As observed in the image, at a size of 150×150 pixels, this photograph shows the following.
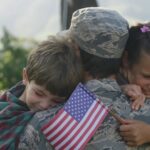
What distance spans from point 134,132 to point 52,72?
456 millimetres

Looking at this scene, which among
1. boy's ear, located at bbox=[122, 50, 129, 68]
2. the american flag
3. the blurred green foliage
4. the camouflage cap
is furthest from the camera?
the blurred green foliage

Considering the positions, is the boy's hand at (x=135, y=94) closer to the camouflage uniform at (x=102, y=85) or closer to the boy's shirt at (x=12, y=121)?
the camouflage uniform at (x=102, y=85)

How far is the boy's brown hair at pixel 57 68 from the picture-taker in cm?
319

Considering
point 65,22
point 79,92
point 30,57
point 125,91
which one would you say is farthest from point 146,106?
point 65,22

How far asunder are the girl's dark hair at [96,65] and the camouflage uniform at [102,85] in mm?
20

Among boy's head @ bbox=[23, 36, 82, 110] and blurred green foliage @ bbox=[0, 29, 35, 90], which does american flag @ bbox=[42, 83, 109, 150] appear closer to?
boy's head @ bbox=[23, 36, 82, 110]

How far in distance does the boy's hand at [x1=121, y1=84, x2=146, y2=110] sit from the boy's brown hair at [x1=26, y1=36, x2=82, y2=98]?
0.81 feet

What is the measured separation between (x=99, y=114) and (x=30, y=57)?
0.43 metres

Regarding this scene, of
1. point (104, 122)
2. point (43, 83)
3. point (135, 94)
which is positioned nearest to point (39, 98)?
point (43, 83)

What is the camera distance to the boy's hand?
3172mm

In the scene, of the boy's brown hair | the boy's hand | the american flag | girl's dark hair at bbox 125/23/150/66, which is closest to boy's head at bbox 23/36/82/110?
the boy's brown hair

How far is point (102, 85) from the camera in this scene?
316 centimetres

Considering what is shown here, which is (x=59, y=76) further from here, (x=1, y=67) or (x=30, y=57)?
(x=1, y=67)

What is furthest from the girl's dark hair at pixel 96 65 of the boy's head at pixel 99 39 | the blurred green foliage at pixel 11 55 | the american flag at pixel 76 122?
the blurred green foliage at pixel 11 55
